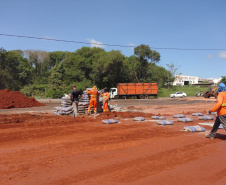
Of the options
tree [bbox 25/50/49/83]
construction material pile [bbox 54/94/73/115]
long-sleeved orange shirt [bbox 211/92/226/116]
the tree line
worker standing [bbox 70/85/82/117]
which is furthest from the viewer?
tree [bbox 25/50/49/83]

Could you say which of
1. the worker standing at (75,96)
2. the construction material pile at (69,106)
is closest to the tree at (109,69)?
the construction material pile at (69,106)

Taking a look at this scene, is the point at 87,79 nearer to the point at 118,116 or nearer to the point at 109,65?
the point at 109,65

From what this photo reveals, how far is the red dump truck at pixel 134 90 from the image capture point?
127 ft

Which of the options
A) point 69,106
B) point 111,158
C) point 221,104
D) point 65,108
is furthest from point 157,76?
point 111,158

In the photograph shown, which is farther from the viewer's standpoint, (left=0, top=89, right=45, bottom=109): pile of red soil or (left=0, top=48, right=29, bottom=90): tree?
(left=0, top=48, right=29, bottom=90): tree

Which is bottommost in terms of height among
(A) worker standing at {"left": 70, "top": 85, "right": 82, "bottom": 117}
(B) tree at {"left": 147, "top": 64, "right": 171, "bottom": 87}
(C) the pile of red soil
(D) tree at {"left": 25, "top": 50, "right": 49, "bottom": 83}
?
(C) the pile of red soil

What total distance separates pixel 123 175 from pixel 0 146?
13.0 ft

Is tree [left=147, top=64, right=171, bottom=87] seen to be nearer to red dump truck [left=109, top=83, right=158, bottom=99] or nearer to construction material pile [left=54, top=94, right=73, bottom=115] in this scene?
red dump truck [left=109, top=83, right=158, bottom=99]

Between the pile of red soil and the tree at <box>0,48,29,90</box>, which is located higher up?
the tree at <box>0,48,29,90</box>

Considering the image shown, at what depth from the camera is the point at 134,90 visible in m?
39.3

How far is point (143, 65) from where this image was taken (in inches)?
1879

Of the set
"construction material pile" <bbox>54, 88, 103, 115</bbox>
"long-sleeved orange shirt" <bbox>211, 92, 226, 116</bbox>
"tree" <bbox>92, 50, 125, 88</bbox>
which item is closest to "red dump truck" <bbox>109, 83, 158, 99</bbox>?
"tree" <bbox>92, 50, 125, 88</bbox>

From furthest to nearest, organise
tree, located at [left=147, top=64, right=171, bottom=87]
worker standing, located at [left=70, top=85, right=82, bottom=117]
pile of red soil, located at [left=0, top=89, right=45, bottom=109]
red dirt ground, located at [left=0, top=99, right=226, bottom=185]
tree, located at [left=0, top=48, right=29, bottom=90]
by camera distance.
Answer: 1. tree, located at [left=147, top=64, right=171, bottom=87]
2. tree, located at [left=0, top=48, right=29, bottom=90]
3. pile of red soil, located at [left=0, top=89, right=45, bottom=109]
4. worker standing, located at [left=70, top=85, right=82, bottom=117]
5. red dirt ground, located at [left=0, top=99, right=226, bottom=185]

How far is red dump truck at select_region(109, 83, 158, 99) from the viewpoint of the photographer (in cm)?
3875
